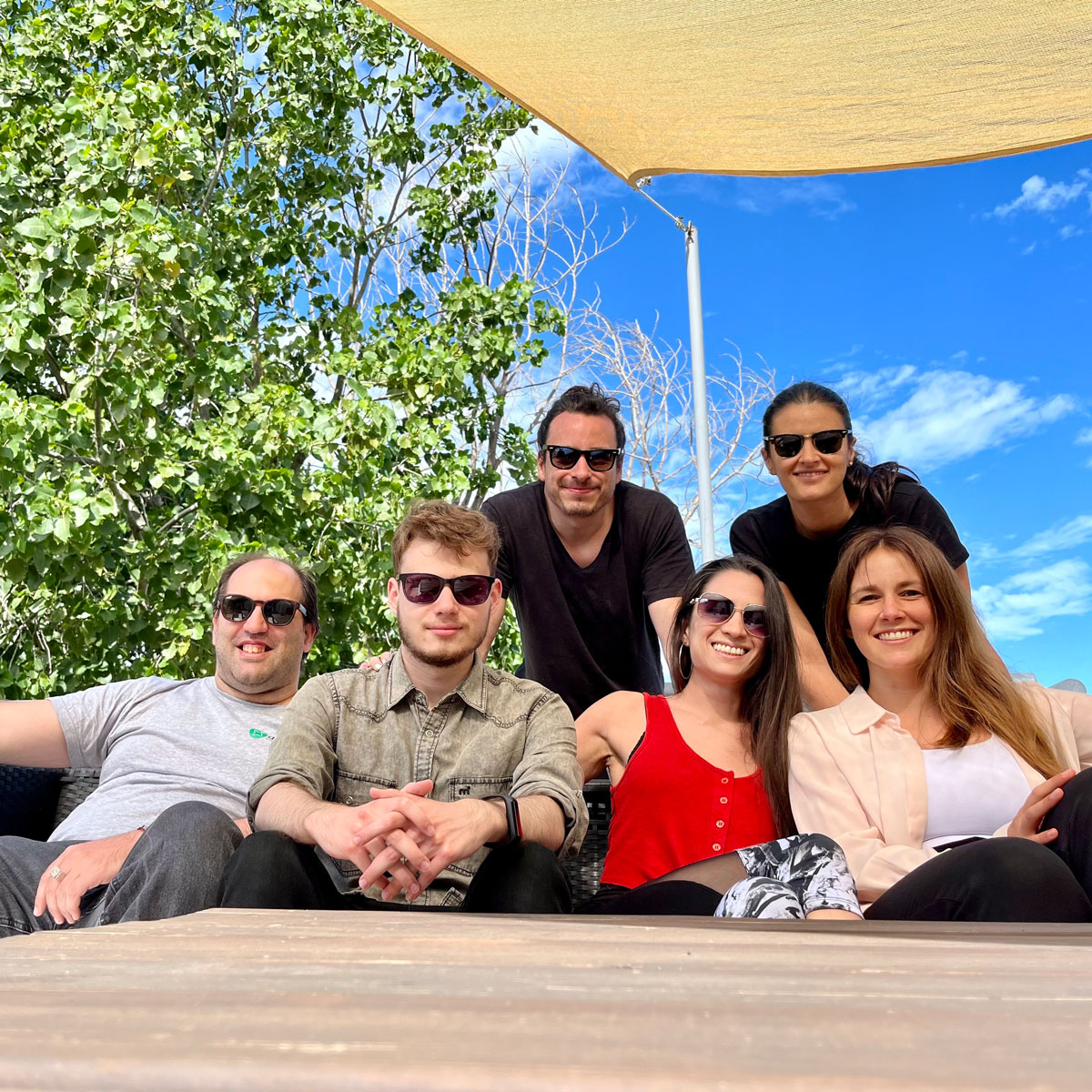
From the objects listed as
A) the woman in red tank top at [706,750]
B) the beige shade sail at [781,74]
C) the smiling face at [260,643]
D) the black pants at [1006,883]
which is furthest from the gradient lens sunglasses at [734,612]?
the beige shade sail at [781,74]

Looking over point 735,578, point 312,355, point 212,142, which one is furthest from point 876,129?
point 212,142

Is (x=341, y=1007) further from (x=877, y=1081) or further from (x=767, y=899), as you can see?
(x=767, y=899)

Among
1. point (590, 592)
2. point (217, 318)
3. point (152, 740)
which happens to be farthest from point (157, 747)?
point (217, 318)

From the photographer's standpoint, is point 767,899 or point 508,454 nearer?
point 767,899

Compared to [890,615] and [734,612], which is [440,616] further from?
[890,615]

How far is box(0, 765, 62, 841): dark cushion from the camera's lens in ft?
9.59

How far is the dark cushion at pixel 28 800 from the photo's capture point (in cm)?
292

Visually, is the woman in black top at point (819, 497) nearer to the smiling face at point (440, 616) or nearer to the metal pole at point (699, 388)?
the smiling face at point (440, 616)

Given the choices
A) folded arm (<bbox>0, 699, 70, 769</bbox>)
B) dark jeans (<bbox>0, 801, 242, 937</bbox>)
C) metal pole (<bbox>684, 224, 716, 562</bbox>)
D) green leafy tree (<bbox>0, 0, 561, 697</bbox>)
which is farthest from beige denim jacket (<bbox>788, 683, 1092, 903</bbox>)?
metal pole (<bbox>684, 224, 716, 562</bbox>)

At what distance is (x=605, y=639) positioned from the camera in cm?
340

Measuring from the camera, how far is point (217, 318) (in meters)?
6.09

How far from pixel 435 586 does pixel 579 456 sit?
945mm

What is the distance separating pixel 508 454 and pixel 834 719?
235 inches

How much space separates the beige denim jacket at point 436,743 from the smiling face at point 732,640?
46cm
